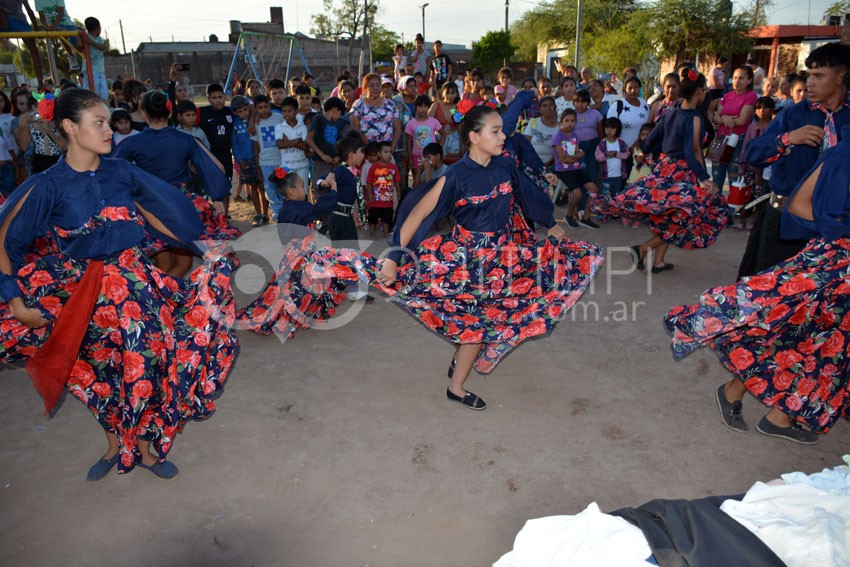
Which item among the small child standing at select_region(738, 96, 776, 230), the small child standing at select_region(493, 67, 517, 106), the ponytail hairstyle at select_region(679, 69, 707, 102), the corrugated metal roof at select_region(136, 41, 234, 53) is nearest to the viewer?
the ponytail hairstyle at select_region(679, 69, 707, 102)

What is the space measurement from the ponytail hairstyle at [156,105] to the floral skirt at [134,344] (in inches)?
102

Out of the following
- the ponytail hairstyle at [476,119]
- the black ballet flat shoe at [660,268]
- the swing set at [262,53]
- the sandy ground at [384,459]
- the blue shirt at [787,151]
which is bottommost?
the sandy ground at [384,459]

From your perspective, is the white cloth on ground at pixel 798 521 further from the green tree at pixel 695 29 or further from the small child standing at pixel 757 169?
the green tree at pixel 695 29

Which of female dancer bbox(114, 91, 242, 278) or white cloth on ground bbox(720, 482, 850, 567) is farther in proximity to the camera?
female dancer bbox(114, 91, 242, 278)

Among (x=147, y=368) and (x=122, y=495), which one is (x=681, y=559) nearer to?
(x=147, y=368)

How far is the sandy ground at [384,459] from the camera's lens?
10.1 ft

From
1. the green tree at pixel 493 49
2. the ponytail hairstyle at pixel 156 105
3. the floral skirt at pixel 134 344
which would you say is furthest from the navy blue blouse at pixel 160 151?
the green tree at pixel 493 49

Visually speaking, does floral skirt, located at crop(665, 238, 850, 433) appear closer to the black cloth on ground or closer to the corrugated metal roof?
the black cloth on ground

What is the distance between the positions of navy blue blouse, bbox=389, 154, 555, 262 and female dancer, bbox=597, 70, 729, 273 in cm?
254

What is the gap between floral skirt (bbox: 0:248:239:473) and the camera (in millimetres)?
3250

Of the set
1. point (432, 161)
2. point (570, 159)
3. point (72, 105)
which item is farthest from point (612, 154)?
point (72, 105)

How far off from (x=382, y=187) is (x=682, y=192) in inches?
136

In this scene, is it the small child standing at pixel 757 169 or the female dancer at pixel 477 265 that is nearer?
the female dancer at pixel 477 265

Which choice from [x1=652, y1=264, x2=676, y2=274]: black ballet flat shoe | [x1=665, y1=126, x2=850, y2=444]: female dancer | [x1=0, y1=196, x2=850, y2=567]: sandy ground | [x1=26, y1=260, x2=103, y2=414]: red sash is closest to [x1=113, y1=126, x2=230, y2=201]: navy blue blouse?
[x1=0, y1=196, x2=850, y2=567]: sandy ground
